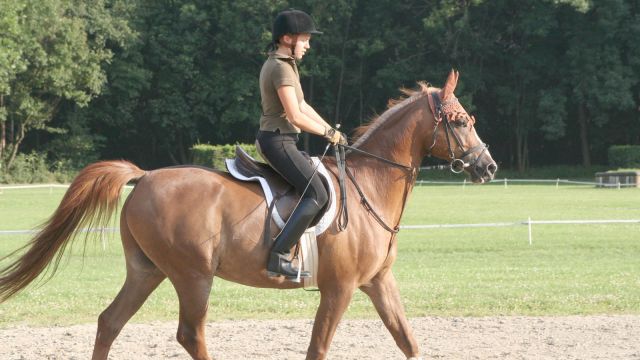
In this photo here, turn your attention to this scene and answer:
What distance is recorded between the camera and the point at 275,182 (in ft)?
25.0

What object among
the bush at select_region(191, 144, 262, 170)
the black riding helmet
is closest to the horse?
the black riding helmet

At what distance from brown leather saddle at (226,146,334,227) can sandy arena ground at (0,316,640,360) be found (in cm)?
208

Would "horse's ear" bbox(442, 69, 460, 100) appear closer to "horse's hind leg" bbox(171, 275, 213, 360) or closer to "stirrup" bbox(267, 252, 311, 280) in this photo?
"stirrup" bbox(267, 252, 311, 280)

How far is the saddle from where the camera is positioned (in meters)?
7.42

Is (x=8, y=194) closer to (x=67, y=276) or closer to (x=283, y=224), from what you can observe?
(x=67, y=276)

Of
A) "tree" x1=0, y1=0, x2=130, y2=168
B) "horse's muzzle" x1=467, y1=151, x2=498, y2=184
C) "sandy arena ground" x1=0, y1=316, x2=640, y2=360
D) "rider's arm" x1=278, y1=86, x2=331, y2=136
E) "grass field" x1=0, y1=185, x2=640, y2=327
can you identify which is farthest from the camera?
"tree" x1=0, y1=0, x2=130, y2=168

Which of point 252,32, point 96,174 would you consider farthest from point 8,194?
point 96,174

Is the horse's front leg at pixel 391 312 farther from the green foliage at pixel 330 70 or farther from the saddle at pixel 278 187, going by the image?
the green foliage at pixel 330 70

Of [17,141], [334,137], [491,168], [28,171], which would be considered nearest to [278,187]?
[334,137]

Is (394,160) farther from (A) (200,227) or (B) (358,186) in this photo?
(A) (200,227)

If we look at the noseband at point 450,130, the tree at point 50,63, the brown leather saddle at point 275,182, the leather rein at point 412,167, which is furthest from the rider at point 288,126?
the tree at point 50,63

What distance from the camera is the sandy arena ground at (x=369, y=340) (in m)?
9.01

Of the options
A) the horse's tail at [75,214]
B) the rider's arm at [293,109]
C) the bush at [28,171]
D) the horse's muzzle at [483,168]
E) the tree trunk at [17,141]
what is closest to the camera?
the rider's arm at [293,109]

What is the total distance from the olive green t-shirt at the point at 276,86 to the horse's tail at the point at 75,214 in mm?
1210
